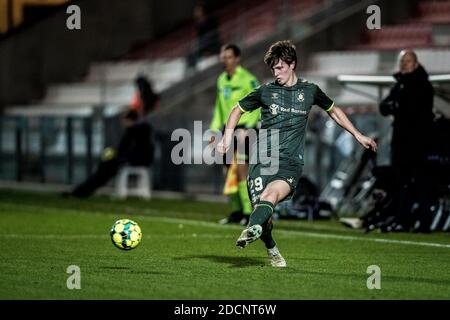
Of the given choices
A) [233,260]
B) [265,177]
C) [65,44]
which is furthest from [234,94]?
[65,44]

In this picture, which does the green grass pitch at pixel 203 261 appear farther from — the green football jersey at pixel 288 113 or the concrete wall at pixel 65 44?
the concrete wall at pixel 65 44

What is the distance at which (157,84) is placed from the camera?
91.0 feet

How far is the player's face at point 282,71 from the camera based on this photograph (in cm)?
1116

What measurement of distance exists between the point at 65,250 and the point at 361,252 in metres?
3.11

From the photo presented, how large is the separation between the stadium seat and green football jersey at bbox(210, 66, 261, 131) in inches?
227

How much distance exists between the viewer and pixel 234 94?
54.6 ft

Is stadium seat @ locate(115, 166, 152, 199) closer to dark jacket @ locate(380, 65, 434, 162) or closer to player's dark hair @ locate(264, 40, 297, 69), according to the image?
dark jacket @ locate(380, 65, 434, 162)

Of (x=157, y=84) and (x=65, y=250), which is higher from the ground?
(x=157, y=84)

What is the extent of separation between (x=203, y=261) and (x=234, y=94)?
505 centimetres

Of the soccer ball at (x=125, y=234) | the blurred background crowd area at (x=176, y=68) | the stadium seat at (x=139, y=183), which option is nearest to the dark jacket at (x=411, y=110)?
the blurred background crowd area at (x=176, y=68)

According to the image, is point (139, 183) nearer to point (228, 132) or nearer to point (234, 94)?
point (234, 94)

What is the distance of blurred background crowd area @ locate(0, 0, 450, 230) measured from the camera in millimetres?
20984

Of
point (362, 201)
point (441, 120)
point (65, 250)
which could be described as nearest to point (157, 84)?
point (362, 201)
